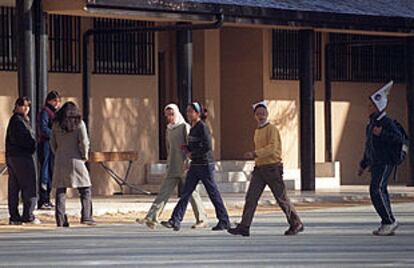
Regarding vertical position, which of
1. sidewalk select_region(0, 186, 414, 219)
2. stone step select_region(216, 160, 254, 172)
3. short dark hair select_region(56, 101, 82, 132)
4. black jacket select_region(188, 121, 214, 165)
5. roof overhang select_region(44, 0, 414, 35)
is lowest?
sidewalk select_region(0, 186, 414, 219)

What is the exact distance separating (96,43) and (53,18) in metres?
1.53

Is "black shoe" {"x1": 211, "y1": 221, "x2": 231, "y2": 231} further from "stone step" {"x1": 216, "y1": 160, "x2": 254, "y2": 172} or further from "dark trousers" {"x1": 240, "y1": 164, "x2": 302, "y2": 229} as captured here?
"stone step" {"x1": 216, "y1": 160, "x2": 254, "y2": 172}

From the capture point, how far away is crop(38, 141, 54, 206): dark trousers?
2434 centimetres

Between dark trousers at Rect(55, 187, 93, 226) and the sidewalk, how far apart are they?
6.03ft

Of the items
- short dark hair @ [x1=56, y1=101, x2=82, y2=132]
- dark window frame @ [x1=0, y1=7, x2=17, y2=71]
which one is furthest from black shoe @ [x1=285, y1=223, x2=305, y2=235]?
dark window frame @ [x1=0, y1=7, x2=17, y2=71]

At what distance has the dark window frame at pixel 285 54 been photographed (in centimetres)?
3391

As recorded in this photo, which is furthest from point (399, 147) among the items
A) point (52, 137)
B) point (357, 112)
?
point (357, 112)

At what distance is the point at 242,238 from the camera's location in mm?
19438

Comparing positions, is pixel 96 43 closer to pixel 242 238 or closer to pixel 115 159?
pixel 115 159

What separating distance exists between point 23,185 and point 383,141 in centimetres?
601

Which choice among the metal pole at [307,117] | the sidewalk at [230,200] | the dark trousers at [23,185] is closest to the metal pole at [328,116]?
the sidewalk at [230,200]

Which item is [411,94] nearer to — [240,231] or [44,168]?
[44,168]

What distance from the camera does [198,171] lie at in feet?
69.0

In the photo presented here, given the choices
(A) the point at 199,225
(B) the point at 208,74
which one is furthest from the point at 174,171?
(B) the point at 208,74
